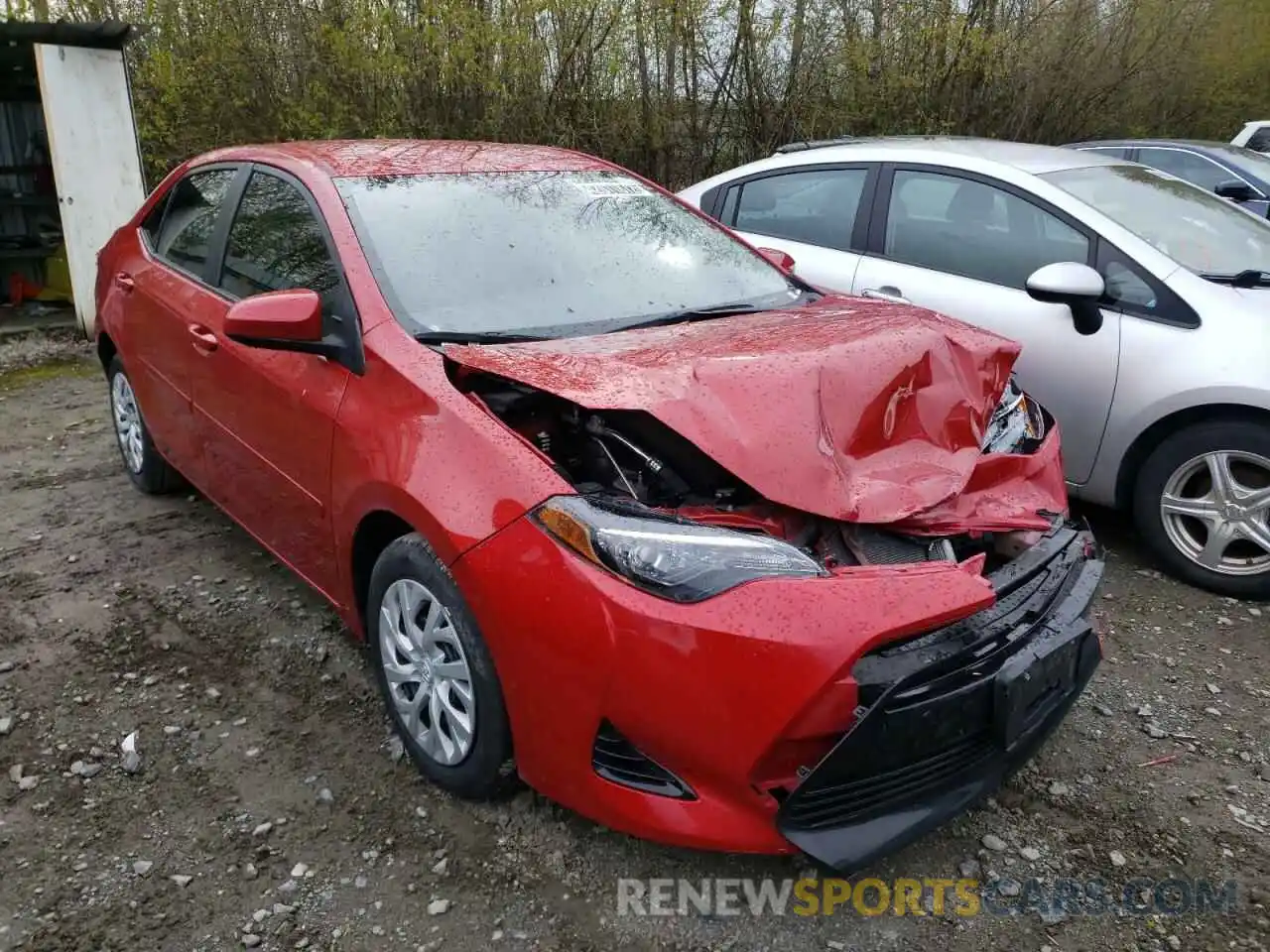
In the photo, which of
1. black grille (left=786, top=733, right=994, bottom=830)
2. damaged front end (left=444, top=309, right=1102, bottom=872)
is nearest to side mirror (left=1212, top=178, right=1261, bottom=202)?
damaged front end (left=444, top=309, right=1102, bottom=872)

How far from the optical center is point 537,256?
309 centimetres

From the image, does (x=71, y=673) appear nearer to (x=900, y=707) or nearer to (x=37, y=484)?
(x=37, y=484)

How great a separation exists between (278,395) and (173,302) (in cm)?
109

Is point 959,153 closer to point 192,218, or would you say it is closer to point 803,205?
point 803,205

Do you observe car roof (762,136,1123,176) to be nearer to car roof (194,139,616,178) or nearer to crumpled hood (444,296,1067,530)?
car roof (194,139,616,178)

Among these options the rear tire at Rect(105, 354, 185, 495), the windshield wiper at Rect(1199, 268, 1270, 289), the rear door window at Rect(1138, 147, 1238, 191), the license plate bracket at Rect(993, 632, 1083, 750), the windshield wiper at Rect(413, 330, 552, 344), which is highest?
the rear door window at Rect(1138, 147, 1238, 191)

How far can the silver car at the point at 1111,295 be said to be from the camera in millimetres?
3555

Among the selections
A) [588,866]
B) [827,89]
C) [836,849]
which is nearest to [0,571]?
[588,866]

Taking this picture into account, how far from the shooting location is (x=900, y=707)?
1.95 m

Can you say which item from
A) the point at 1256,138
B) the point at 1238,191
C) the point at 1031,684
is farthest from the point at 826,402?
the point at 1256,138

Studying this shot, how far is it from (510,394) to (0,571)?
260cm

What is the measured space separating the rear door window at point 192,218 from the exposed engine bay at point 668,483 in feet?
5.74

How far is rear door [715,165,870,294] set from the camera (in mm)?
4750

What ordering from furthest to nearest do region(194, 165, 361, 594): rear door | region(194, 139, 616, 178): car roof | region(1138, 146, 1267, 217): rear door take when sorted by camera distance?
region(1138, 146, 1267, 217): rear door, region(194, 139, 616, 178): car roof, region(194, 165, 361, 594): rear door
